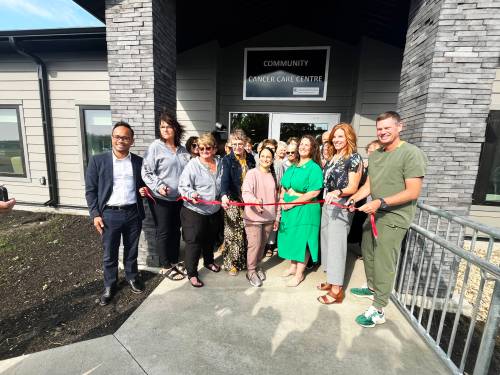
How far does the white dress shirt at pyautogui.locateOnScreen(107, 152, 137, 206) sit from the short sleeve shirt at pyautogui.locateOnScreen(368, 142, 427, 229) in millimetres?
2467

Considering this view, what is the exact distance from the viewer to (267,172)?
293cm

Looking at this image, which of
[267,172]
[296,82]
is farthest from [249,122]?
[267,172]

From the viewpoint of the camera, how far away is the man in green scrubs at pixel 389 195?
2119mm

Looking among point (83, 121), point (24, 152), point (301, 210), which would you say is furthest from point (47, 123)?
point (301, 210)

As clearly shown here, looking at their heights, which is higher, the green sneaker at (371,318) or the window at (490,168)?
the window at (490,168)

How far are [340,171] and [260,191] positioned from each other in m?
0.88

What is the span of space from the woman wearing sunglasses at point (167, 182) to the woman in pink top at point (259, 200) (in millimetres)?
834

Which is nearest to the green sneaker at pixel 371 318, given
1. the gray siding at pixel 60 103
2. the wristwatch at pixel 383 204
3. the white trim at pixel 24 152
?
the wristwatch at pixel 383 204

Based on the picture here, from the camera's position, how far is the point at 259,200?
9.05ft

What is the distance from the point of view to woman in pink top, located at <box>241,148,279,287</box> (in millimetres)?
2814

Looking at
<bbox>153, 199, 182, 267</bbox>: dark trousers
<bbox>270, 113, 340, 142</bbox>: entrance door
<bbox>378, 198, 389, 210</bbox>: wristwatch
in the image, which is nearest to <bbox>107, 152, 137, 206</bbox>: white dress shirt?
<bbox>153, 199, 182, 267</bbox>: dark trousers

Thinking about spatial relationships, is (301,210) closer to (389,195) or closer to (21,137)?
(389,195)

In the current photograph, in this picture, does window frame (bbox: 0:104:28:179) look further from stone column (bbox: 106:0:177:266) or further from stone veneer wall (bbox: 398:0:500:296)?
stone veneer wall (bbox: 398:0:500:296)

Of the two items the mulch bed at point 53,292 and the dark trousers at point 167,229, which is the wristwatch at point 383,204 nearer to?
the dark trousers at point 167,229
